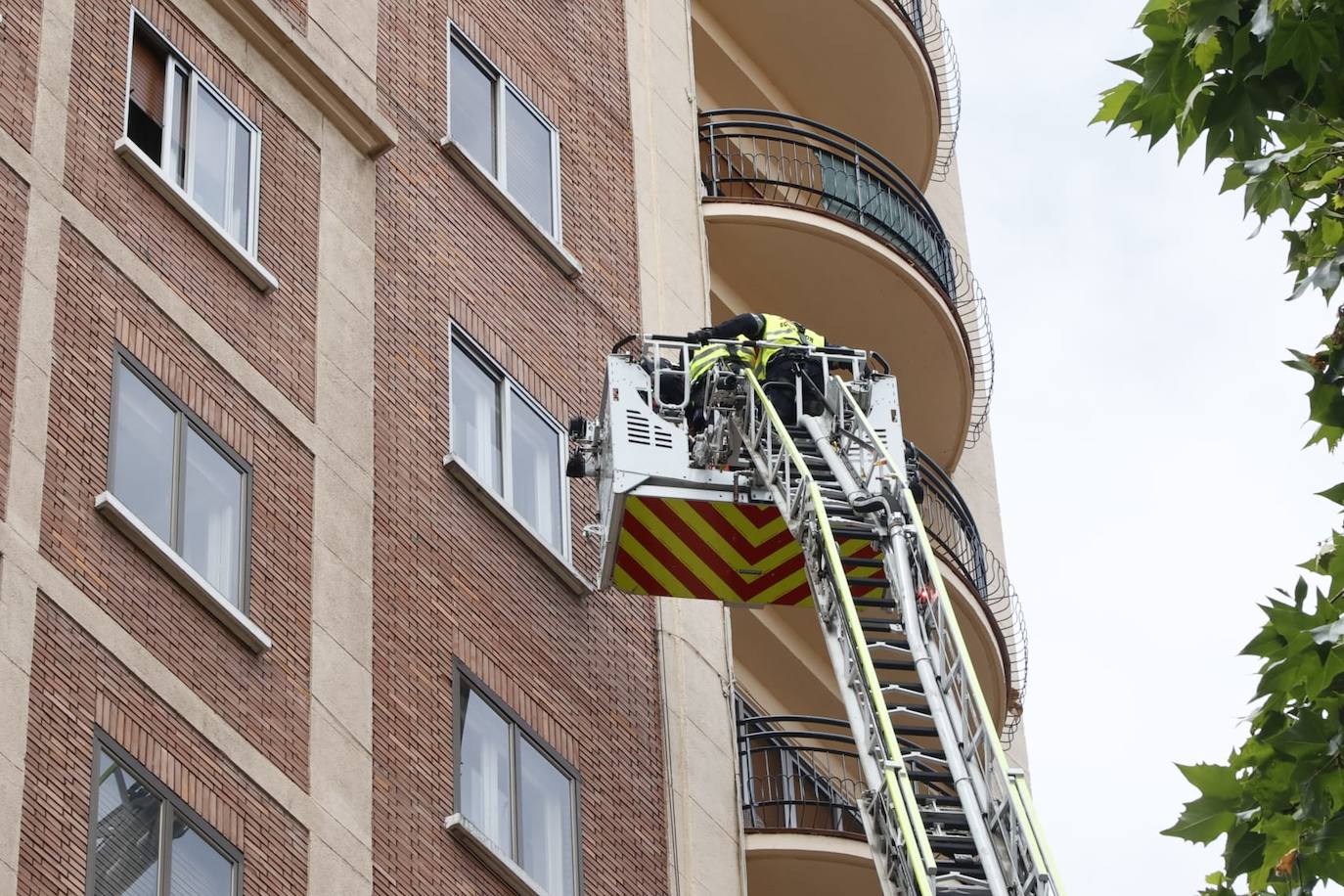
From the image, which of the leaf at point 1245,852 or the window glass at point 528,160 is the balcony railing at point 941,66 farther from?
the leaf at point 1245,852

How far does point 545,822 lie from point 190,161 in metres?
6.08

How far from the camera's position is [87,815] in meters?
15.8

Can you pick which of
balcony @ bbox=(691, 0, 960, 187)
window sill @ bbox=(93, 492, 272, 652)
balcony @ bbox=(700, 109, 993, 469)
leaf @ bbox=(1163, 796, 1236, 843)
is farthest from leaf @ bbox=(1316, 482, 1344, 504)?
balcony @ bbox=(691, 0, 960, 187)

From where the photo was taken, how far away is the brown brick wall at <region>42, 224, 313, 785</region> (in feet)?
56.2

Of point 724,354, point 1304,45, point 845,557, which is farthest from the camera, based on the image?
point 724,354

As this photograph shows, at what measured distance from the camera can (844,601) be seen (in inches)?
696

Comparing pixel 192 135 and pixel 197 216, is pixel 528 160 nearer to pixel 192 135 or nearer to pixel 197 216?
pixel 192 135

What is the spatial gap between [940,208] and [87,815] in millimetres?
22152

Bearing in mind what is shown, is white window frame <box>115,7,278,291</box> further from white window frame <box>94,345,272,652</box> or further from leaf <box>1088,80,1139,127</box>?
leaf <box>1088,80,1139,127</box>

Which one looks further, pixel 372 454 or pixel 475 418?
pixel 475 418

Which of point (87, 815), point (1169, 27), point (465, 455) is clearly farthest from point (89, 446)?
point (1169, 27)

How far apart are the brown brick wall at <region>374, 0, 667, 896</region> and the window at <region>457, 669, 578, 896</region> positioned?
7.3 inches

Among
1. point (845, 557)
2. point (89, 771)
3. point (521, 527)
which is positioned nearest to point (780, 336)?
point (521, 527)

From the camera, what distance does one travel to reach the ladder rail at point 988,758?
50.3ft
